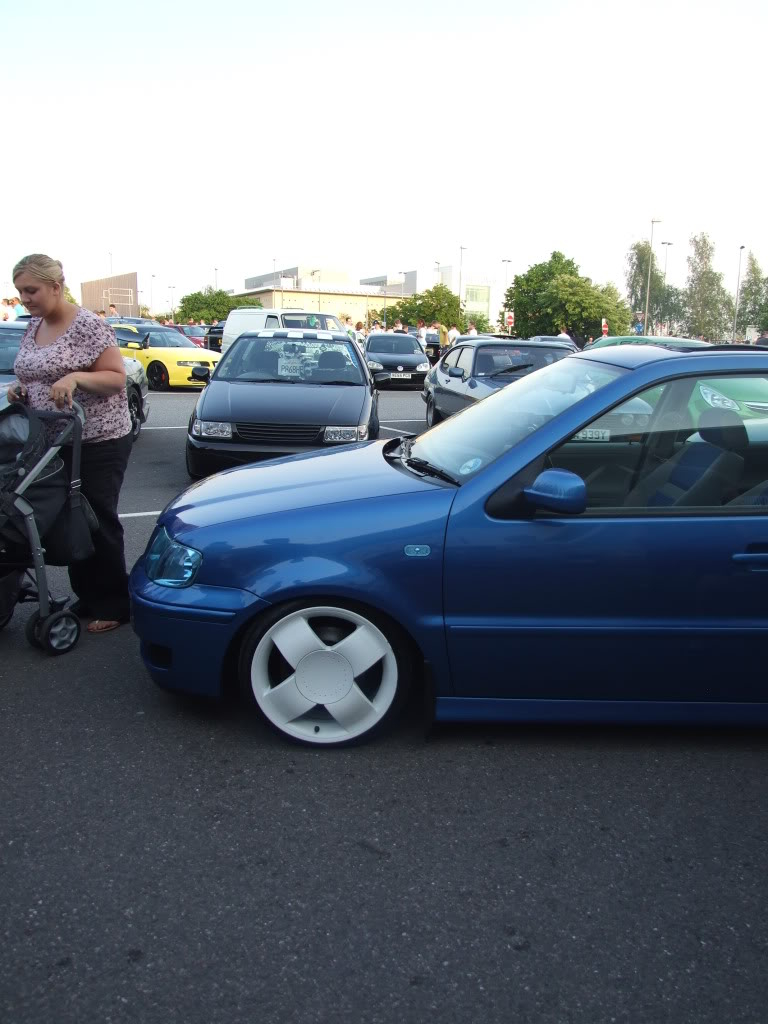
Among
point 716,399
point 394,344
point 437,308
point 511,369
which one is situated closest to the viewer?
point 716,399

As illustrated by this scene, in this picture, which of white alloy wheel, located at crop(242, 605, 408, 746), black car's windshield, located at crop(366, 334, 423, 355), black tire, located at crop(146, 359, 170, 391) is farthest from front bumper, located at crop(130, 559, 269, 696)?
black car's windshield, located at crop(366, 334, 423, 355)

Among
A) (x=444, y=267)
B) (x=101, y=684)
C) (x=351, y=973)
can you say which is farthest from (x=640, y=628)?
(x=444, y=267)

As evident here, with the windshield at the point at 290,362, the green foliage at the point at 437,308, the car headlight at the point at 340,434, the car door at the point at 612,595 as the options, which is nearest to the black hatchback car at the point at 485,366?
the windshield at the point at 290,362

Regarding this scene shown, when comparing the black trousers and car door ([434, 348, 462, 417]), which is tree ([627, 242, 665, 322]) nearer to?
car door ([434, 348, 462, 417])

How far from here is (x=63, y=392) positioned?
4125 mm

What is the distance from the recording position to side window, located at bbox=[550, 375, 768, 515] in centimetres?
335

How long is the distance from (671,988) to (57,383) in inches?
131

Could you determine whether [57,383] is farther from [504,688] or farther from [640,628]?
[640,628]

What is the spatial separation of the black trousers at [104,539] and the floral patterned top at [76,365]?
10 cm

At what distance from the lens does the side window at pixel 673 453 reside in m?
3.35

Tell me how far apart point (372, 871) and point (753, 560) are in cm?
167

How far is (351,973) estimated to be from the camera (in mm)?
2266

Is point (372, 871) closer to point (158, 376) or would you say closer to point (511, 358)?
point (511, 358)

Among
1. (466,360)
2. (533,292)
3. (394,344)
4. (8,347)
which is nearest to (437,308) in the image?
(533,292)
